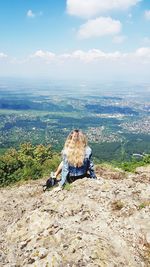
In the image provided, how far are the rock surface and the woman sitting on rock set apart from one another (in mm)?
486

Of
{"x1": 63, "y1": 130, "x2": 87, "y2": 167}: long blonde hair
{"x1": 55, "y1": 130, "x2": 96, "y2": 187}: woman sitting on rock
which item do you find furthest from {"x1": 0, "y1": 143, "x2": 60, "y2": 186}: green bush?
{"x1": 63, "y1": 130, "x2": 87, "y2": 167}: long blonde hair

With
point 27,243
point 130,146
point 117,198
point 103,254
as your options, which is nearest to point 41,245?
point 27,243

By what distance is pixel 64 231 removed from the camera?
8688mm

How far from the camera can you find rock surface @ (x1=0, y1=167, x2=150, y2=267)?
756 centimetres

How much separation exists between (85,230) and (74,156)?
172 inches

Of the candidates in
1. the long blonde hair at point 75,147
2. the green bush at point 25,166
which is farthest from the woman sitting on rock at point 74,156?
the green bush at point 25,166

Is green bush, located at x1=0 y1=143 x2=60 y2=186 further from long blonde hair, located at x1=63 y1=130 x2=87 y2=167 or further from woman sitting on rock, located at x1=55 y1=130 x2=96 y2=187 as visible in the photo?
long blonde hair, located at x1=63 y1=130 x2=87 y2=167

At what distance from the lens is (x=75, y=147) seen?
12.7m

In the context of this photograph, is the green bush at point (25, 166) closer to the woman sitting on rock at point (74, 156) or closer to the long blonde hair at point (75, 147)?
the woman sitting on rock at point (74, 156)

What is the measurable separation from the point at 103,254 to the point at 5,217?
6.68 meters

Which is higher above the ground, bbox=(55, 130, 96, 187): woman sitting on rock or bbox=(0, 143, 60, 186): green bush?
bbox=(55, 130, 96, 187): woman sitting on rock

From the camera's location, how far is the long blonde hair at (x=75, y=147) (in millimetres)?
12664

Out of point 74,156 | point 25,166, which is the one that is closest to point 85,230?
point 74,156

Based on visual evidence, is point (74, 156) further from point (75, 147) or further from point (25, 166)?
point (25, 166)
